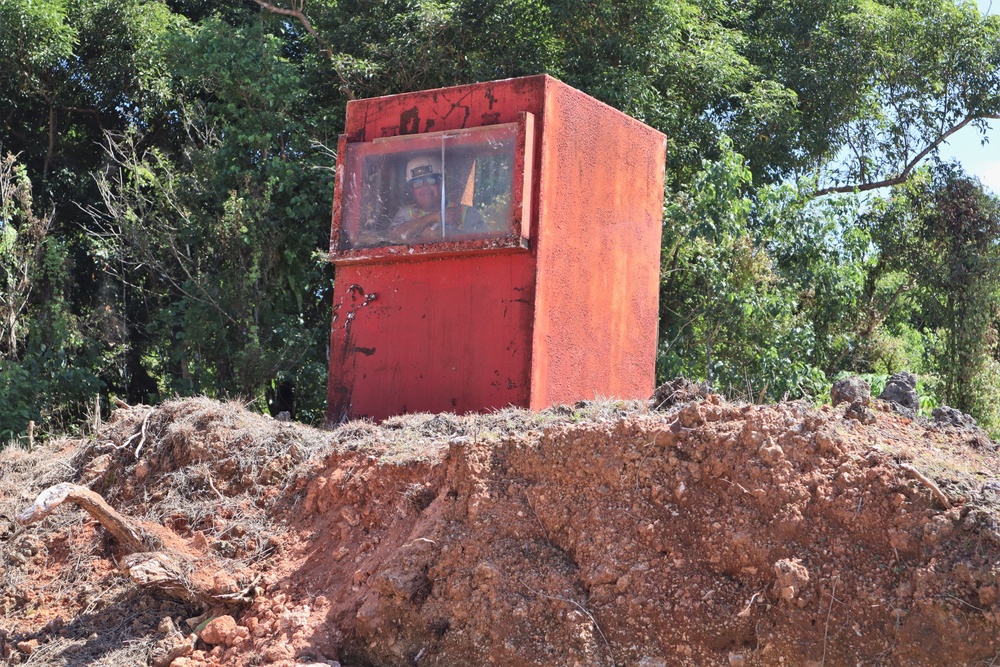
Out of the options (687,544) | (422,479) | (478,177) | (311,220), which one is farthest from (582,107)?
(311,220)

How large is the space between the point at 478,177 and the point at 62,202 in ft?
24.1

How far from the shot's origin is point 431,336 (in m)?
6.95

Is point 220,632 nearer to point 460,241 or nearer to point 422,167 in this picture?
point 460,241

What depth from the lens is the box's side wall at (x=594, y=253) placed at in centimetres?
672

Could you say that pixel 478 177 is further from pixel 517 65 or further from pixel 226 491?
pixel 517 65

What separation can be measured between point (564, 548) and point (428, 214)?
9.26 ft

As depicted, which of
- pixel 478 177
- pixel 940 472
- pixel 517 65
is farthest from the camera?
pixel 517 65

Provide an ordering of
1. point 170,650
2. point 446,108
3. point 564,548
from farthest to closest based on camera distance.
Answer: point 446,108, point 170,650, point 564,548

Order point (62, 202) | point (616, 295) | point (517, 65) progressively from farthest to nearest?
point (62, 202) < point (517, 65) < point (616, 295)

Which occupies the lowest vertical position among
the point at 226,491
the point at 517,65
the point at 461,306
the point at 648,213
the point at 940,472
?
the point at 226,491

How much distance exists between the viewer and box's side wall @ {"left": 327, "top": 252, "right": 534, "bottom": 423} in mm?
6629

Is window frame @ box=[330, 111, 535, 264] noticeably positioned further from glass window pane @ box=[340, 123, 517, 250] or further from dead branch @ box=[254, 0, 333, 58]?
dead branch @ box=[254, 0, 333, 58]

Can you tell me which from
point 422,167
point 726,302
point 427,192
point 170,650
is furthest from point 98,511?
point 726,302

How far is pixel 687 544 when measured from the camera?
4574mm
